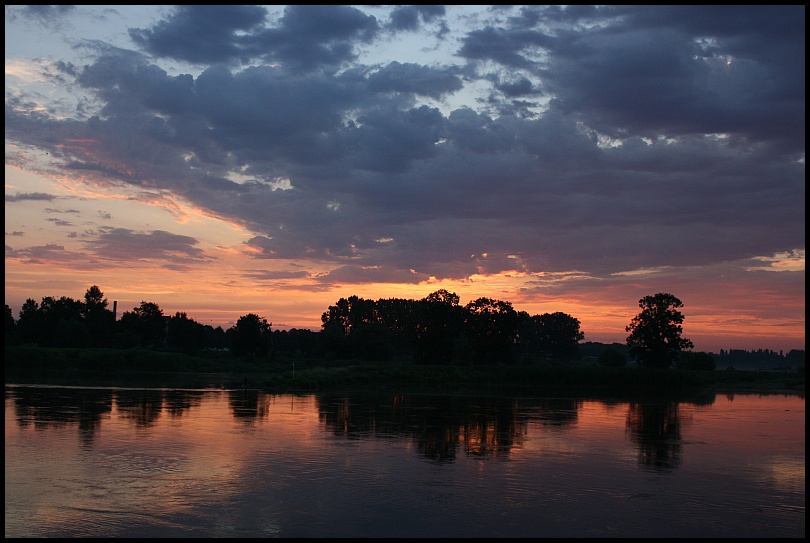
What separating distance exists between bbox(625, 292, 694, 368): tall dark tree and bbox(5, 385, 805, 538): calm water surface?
2650 inches

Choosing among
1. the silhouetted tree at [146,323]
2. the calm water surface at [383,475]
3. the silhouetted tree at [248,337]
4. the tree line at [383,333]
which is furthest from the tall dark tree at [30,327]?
the calm water surface at [383,475]

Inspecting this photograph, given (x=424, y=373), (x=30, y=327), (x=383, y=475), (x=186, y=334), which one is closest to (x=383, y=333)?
(x=186, y=334)

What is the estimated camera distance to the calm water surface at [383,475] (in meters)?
13.7

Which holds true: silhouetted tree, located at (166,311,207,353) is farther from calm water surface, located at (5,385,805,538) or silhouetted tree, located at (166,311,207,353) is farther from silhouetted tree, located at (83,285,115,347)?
calm water surface, located at (5,385,805,538)

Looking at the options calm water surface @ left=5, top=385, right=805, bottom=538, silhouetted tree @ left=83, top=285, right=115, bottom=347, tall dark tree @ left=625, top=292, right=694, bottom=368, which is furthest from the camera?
silhouetted tree @ left=83, top=285, right=115, bottom=347

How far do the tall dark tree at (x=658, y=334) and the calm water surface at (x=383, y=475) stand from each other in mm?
67322

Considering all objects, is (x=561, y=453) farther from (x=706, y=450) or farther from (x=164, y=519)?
(x=164, y=519)

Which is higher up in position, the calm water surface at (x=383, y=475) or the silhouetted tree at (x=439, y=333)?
the silhouetted tree at (x=439, y=333)

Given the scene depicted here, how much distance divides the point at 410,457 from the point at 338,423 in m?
9.28

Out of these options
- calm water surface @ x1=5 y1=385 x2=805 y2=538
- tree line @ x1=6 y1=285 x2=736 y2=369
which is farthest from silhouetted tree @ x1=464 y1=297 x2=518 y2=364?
calm water surface @ x1=5 y1=385 x2=805 y2=538

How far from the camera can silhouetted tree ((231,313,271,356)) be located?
402 feet

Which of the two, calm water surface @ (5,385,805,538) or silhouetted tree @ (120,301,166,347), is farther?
silhouetted tree @ (120,301,166,347)

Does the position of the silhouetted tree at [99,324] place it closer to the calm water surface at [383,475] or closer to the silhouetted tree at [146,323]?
the silhouetted tree at [146,323]

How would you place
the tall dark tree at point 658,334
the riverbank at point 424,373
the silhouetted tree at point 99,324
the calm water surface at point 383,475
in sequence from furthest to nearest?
the silhouetted tree at point 99,324 < the tall dark tree at point 658,334 < the riverbank at point 424,373 < the calm water surface at point 383,475
